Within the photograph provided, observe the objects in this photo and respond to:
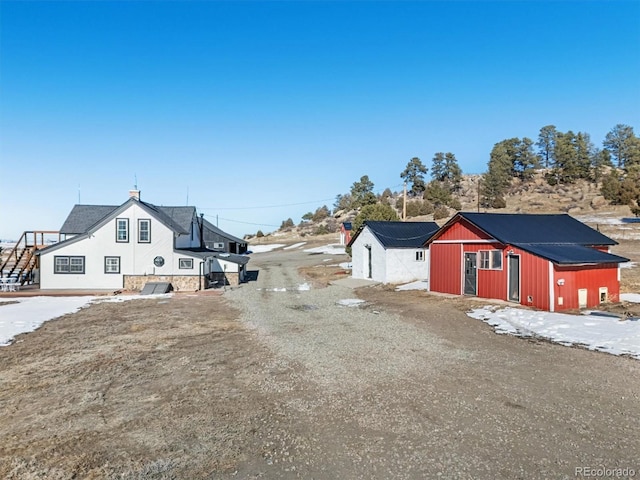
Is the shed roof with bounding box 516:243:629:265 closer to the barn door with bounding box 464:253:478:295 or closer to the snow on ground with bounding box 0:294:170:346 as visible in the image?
the barn door with bounding box 464:253:478:295

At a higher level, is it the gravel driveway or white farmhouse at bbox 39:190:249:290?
white farmhouse at bbox 39:190:249:290

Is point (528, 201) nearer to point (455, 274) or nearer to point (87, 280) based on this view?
point (455, 274)

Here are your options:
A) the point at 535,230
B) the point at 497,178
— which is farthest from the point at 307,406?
the point at 497,178

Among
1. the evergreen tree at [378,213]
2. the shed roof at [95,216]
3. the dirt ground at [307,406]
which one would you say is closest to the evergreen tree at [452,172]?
the evergreen tree at [378,213]

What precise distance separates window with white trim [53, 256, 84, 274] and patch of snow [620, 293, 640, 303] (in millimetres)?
31436

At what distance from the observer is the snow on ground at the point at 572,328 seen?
11586 millimetres

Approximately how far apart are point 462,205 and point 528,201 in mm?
10463

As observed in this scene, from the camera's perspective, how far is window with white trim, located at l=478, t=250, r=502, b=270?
20.5 m

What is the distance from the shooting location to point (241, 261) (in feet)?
104

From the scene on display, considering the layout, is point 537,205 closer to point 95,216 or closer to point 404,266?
point 404,266

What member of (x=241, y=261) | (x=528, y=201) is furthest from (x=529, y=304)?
(x=528, y=201)

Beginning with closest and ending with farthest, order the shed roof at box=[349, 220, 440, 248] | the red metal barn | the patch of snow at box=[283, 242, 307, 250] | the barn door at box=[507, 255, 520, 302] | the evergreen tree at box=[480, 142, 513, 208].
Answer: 1. the red metal barn
2. the barn door at box=[507, 255, 520, 302]
3. the shed roof at box=[349, 220, 440, 248]
4. the patch of snow at box=[283, 242, 307, 250]
5. the evergreen tree at box=[480, 142, 513, 208]

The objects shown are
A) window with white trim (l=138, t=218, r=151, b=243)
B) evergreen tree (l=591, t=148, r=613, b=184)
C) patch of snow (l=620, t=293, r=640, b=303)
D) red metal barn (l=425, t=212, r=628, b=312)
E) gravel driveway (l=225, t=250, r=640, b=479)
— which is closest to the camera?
gravel driveway (l=225, t=250, r=640, b=479)

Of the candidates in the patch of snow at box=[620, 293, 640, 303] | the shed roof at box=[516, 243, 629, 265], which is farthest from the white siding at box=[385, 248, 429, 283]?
the patch of snow at box=[620, 293, 640, 303]
